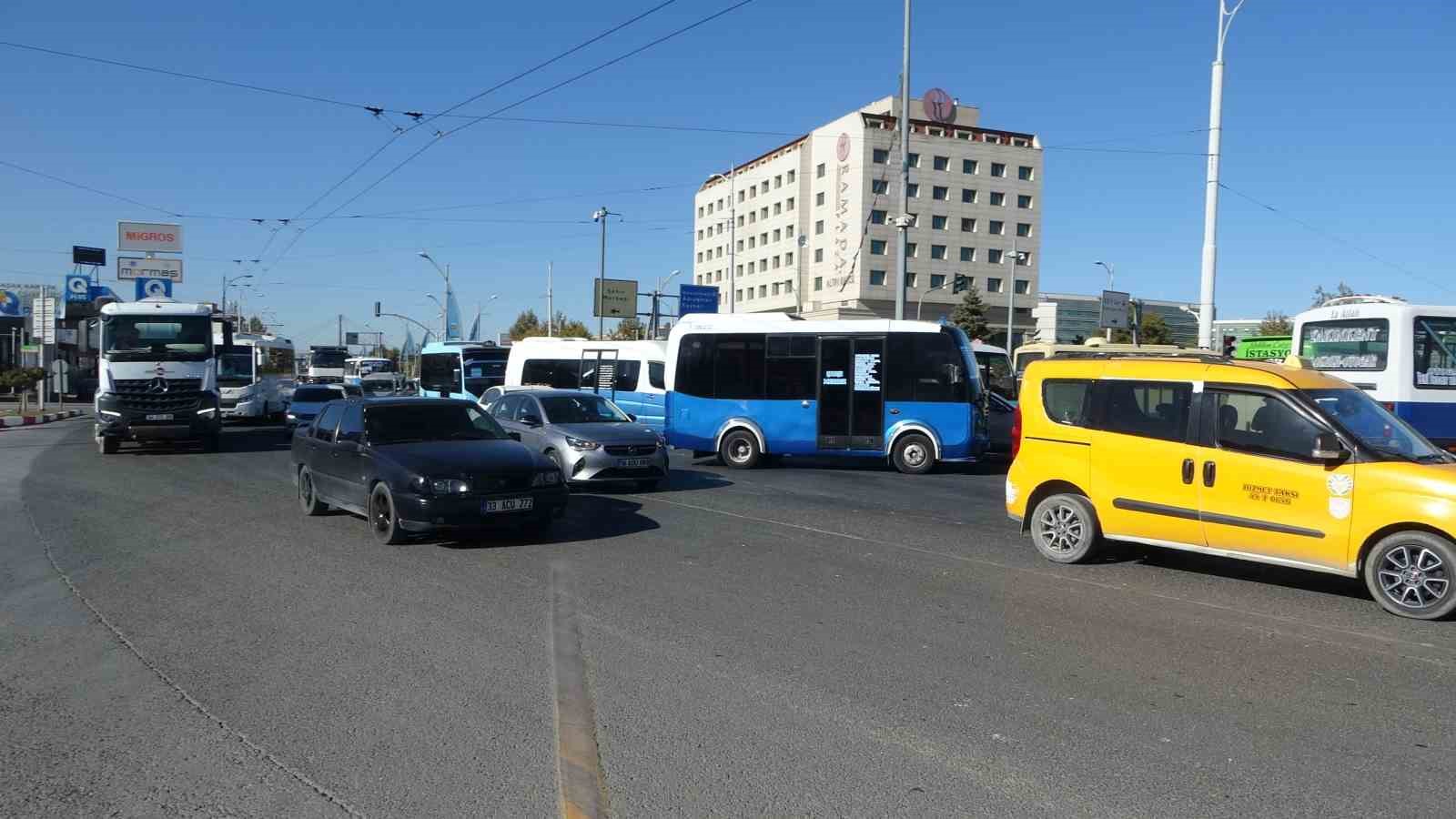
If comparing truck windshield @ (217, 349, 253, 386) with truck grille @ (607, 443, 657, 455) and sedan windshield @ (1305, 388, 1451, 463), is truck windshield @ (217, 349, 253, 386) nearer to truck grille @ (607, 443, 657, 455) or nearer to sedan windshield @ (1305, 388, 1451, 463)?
truck grille @ (607, 443, 657, 455)

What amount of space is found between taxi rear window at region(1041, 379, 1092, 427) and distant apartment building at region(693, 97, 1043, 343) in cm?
5748

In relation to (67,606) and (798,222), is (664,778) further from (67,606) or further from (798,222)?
(798,222)

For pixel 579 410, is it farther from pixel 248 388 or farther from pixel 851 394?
pixel 248 388

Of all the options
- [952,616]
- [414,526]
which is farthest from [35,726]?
[952,616]

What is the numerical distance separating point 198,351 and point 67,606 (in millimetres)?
15018

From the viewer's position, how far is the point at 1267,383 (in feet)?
26.9

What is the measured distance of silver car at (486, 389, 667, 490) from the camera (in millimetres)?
14273

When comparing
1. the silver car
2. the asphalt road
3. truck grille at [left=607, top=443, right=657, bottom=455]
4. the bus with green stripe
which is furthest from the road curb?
the bus with green stripe

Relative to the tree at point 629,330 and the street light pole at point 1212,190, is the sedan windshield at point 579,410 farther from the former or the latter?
the tree at point 629,330

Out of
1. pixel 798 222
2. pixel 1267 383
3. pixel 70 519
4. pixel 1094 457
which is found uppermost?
pixel 798 222

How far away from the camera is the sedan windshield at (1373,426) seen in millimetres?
7705

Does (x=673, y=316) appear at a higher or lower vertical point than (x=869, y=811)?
higher

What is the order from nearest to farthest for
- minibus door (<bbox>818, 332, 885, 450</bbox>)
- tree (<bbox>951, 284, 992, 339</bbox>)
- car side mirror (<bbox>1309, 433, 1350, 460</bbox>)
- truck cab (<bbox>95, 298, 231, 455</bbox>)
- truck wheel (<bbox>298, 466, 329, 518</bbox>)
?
car side mirror (<bbox>1309, 433, 1350, 460</bbox>)
truck wheel (<bbox>298, 466, 329, 518</bbox>)
minibus door (<bbox>818, 332, 885, 450</bbox>)
truck cab (<bbox>95, 298, 231, 455</bbox>)
tree (<bbox>951, 284, 992, 339</bbox>)

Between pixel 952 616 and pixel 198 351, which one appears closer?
pixel 952 616
